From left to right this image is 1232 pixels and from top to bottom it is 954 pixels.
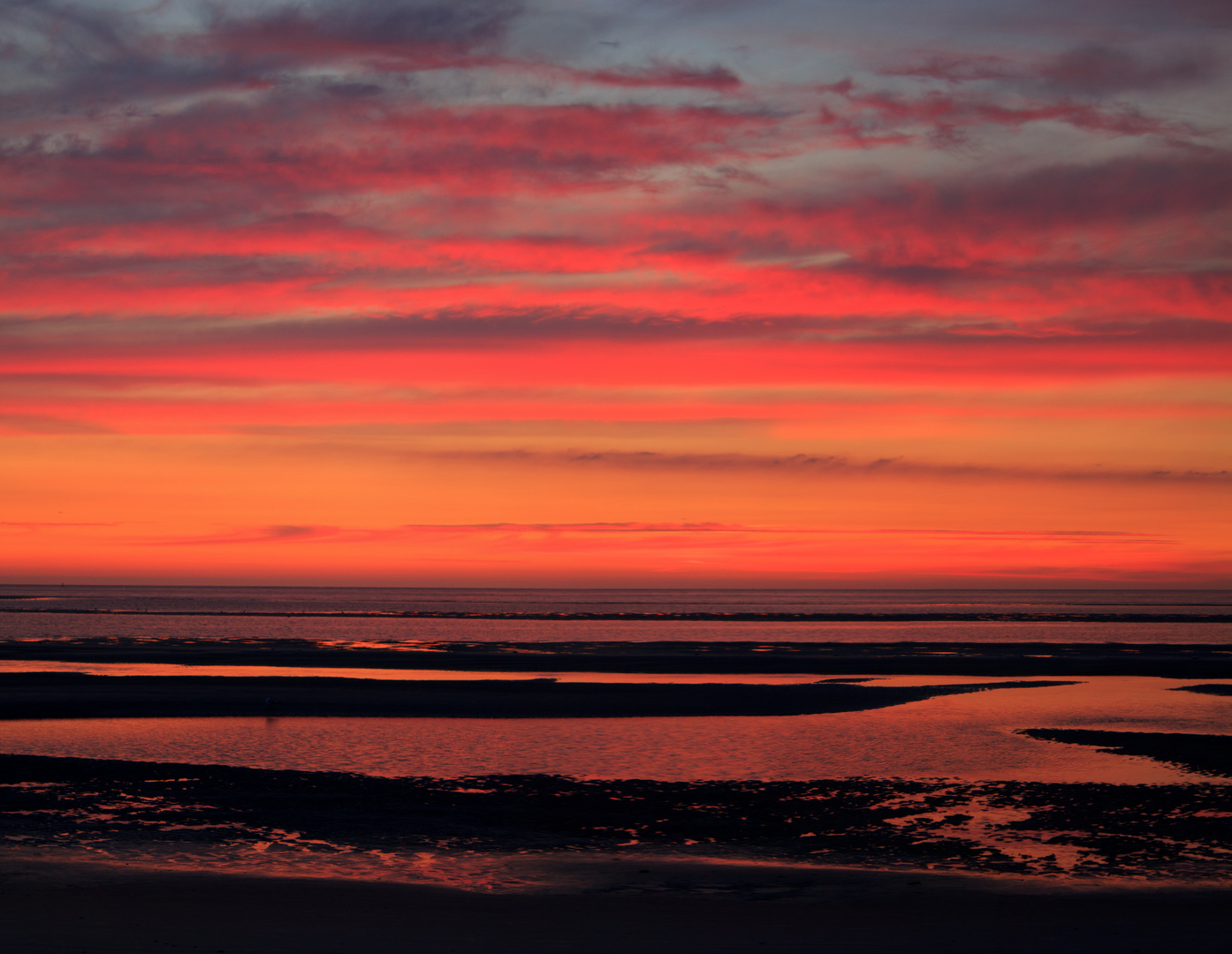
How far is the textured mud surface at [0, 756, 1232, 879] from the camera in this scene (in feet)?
51.4

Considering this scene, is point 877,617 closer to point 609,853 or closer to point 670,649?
point 670,649

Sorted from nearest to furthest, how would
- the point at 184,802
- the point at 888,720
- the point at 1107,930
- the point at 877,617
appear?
the point at 1107,930 → the point at 184,802 → the point at 888,720 → the point at 877,617

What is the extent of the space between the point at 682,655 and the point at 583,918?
4593 centimetres

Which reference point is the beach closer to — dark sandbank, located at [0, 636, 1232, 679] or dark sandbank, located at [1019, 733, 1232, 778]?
dark sandbank, located at [1019, 733, 1232, 778]

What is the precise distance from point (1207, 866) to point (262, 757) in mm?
19357

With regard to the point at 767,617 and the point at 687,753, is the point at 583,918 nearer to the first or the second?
the point at 687,753

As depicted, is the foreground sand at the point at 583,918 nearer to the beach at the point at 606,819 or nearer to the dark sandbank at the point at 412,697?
the beach at the point at 606,819

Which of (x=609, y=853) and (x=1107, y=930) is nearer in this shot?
(x=1107, y=930)

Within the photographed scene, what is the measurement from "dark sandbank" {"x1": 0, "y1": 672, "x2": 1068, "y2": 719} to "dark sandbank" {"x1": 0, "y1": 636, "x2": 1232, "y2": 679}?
24.4 feet

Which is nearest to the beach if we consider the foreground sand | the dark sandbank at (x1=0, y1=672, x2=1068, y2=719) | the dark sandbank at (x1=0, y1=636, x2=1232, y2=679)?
the foreground sand

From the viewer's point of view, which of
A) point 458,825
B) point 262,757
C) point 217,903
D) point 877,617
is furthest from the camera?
point 877,617

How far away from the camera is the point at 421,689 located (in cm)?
3844

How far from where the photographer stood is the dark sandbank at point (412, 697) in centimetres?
3228

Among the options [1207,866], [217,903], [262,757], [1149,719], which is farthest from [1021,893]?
[1149,719]
